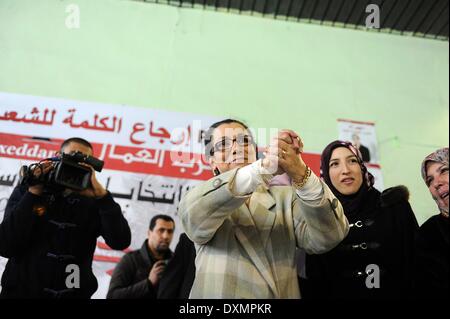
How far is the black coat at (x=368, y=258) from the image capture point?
62 centimetres

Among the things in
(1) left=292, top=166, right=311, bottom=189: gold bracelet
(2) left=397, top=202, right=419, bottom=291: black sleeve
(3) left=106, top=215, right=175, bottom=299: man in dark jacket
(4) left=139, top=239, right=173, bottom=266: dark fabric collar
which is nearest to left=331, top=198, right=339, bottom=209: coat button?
(1) left=292, top=166, right=311, bottom=189: gold bracelet

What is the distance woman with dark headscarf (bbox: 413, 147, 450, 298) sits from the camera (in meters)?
0.58

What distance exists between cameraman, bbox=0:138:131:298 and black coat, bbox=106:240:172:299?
0.50m

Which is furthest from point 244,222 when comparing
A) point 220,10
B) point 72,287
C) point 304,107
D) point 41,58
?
point 220,10

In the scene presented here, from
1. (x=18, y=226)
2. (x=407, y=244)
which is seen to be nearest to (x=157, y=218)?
(x=18, y=226)

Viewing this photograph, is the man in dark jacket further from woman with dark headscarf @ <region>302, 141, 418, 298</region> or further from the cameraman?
woman with dark headscarf @ <region>302, 141, 418, 298</region>

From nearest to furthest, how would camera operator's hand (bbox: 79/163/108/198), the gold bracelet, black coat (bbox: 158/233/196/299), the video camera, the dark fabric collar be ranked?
the gold bracelet → the video camera → camera operator's hand (bbox: 79/163/108/198) → black coat (bbox: 158/233/196/299) → the dark fabric collar

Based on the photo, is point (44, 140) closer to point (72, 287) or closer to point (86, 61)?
point (86, 61)

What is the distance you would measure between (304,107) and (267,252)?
2.90ft

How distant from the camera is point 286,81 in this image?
150 cm

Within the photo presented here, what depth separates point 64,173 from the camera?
2.23ft

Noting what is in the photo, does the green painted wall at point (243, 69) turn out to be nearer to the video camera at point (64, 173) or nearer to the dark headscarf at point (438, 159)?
the dark headscarf at point (438, 159)

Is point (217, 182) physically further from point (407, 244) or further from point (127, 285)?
point (127, 285)

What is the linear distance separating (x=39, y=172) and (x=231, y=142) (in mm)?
372
